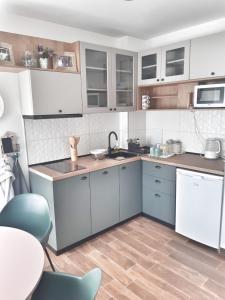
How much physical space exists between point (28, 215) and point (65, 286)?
0.72 metres

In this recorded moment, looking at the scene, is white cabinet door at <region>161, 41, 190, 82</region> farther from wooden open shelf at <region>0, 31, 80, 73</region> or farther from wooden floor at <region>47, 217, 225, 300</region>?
wooden floor at <region>47, 217, 225, 300</region>

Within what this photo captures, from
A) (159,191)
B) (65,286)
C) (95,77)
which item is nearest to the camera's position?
(65,286)

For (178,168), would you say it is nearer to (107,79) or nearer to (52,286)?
(107,79)

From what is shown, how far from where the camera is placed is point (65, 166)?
2.62 m

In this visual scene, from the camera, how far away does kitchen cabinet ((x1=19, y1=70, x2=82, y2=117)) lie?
A: 7.48ft

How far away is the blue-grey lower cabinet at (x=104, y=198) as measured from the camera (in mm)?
2629

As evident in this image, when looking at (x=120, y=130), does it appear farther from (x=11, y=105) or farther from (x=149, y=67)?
(x=11, y=105)

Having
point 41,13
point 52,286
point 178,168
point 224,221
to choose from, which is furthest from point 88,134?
point 52,286

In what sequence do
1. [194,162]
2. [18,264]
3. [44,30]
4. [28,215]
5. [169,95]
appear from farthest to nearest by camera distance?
[169,95], [194,162], [44,30], [28,215], [18,264]

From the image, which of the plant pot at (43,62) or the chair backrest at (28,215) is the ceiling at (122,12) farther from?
the chair backrest at (28,215)

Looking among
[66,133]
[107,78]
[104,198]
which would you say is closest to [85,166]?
[104,198]

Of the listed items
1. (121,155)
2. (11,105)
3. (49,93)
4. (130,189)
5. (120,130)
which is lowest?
(130,189)

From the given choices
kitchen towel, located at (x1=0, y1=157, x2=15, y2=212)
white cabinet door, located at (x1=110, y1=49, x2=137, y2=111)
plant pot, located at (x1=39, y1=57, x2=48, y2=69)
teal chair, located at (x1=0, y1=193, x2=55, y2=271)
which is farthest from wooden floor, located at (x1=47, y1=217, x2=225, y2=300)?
plant pot, located at (x1=39, y1=57, x2=48, y2=69)

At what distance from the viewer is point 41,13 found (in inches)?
91.0
